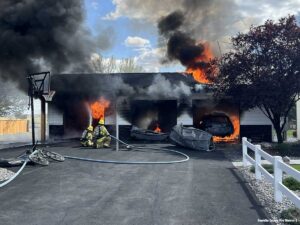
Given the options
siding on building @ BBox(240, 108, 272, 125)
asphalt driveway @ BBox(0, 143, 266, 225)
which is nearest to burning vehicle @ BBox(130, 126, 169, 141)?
siding on building @ BBox(240, 108, 272, 125)

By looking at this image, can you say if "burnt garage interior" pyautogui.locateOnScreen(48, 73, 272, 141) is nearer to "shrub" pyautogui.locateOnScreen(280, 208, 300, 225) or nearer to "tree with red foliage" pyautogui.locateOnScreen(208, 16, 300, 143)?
"tree with red foliage" pyautogui.locateOnScreen(208, 16, 300, 143)

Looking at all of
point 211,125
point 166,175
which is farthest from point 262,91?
point 166,175

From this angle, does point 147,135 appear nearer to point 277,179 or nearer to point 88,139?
point 88,139

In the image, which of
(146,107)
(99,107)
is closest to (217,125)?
(146,107)

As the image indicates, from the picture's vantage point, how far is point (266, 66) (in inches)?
599

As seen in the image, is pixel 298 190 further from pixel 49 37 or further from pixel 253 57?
pixel 49 37

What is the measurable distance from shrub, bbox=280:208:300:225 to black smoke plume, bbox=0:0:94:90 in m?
17.4

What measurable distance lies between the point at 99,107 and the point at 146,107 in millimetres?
3192

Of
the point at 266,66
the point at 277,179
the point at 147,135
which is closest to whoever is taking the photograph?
the point at 277,179

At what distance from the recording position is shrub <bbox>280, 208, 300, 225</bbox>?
5.06 metres

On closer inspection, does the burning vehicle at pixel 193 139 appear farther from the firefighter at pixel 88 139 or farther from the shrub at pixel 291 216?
the shrub at pixel 291 216

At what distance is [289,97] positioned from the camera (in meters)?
15.2

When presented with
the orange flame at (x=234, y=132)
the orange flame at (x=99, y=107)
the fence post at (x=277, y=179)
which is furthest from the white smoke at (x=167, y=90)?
the fence post at (x=277, y=179)

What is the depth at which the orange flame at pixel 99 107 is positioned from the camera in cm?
2192
